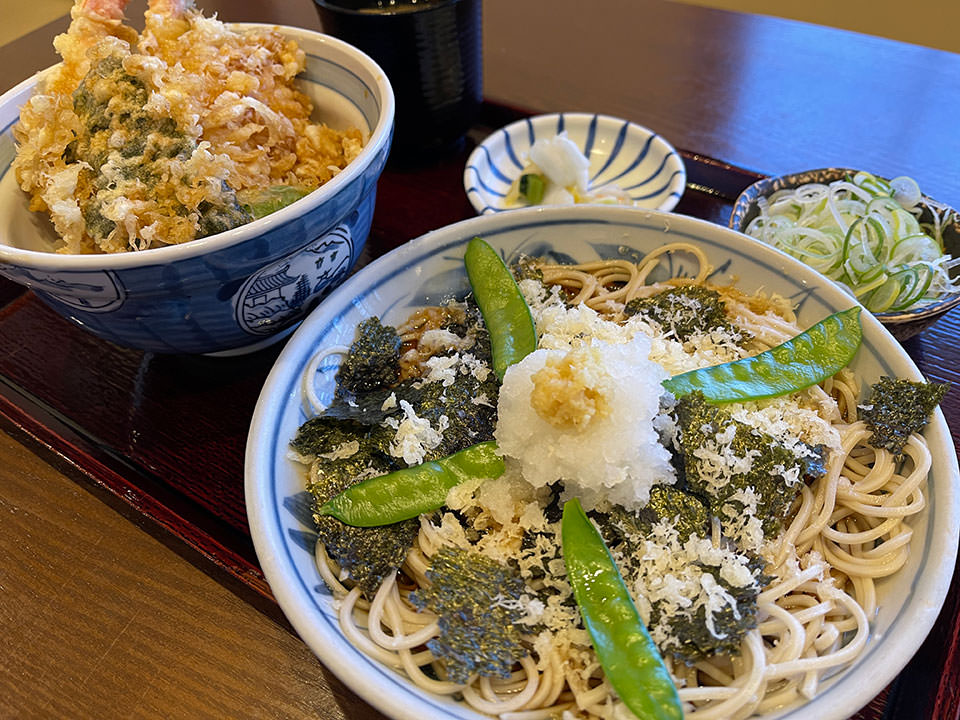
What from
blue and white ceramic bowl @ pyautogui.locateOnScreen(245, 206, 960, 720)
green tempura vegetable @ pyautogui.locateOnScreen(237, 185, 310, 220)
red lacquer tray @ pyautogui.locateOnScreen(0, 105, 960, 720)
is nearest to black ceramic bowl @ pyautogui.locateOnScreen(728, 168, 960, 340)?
red lacquer tray @ pyautogui.locateOnScreen(0, 105, 960, 720)

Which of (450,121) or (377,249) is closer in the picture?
(377,249)

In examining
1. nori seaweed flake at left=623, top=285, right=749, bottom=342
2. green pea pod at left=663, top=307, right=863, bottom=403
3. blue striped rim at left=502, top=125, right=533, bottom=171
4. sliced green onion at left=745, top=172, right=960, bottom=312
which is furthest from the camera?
blue striped rim at left=502, top=125, right=533, bottom=171

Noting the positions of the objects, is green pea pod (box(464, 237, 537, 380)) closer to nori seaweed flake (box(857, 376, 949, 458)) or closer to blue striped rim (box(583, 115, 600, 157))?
nori seaweed flake (box(857, 376, 949, 458))

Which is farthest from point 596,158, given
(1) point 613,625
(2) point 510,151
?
(1) point 613,625

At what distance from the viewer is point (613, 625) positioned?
3.32 ft

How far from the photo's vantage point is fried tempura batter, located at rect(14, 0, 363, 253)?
4.17ft

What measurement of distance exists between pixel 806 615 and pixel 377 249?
1419 mm

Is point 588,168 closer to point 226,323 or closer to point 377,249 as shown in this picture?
point 377,249

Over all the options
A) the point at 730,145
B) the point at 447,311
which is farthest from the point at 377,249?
the point at 730,145

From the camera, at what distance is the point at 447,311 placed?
1569 millimetres

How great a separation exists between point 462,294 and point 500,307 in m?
0.19

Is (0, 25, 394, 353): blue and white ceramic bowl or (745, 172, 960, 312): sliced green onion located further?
(745, 172, 960, 312): sliced green onion

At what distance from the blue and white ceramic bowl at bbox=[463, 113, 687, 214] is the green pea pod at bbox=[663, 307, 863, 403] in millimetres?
787

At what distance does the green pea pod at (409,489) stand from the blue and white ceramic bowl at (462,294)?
0.10 m
